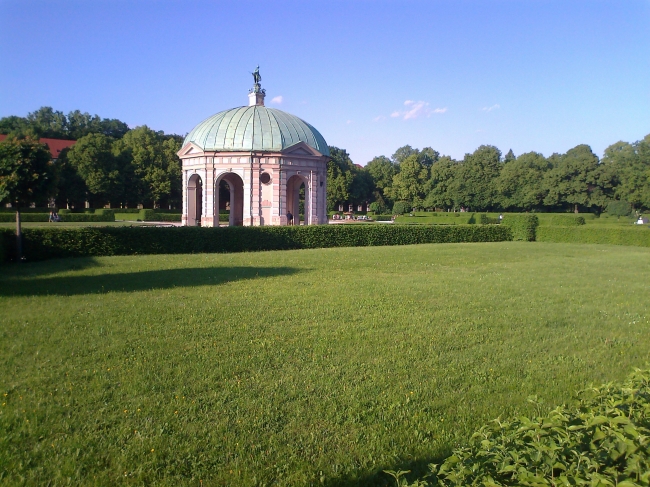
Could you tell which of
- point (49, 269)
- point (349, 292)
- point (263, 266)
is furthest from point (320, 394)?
point (49, 269)

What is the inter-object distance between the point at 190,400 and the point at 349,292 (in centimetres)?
692

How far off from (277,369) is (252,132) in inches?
1126

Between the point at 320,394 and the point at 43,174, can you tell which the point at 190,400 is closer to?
the point at 320,394

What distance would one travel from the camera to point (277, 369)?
21.5 feet

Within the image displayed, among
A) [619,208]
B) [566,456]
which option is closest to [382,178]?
[619,208]

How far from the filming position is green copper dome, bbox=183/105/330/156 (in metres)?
33.1

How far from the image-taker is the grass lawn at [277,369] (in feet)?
14.5

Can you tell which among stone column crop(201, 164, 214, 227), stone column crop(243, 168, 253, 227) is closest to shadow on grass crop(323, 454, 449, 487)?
stone column crop(243, 168, 253, 227)

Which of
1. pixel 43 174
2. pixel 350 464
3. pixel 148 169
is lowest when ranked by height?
pixel 350 464

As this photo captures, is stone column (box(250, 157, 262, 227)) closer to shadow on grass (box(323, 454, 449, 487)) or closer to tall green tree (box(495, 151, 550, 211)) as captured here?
shadow on grass (box(323, 454, 449, 487))

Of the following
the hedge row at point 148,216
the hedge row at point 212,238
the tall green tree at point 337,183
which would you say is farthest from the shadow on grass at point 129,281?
the tall green tree at point 337,183

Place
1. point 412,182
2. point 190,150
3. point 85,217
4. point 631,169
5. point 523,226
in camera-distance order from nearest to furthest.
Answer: point 190,150, point 523,226, point 85,217, point 631,169, point 412,182

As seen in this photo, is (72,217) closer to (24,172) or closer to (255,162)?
(255,162)

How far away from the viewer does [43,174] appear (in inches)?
695
